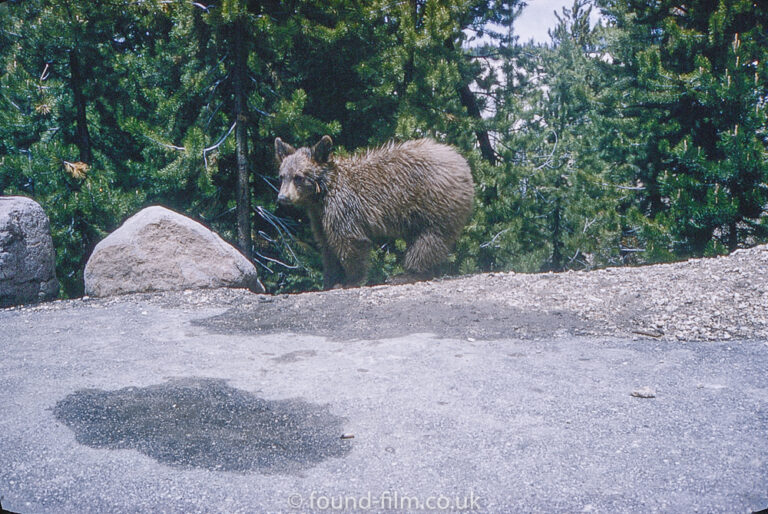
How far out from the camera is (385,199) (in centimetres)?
735

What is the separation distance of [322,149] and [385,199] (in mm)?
1040

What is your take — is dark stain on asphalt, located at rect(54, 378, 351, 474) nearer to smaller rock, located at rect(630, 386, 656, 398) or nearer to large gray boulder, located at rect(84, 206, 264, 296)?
smaller rock, located at rect(630, 386, 656, 398)


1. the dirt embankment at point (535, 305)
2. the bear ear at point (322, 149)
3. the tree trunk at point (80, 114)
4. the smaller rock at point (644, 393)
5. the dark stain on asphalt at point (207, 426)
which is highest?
the tree trunk at point (80, 114)

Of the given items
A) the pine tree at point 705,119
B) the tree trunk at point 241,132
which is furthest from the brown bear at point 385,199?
the pine tree at point 705,119

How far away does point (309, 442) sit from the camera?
2.87 meters

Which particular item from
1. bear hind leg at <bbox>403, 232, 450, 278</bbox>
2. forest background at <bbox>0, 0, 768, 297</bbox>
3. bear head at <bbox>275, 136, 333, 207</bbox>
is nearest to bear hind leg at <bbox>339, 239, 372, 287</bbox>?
bear hind leg at <bbox>403, 232, 450, 278</bbox>

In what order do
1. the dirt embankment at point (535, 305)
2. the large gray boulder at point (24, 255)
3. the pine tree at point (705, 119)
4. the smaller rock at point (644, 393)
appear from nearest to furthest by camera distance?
the smaller rock at point (644, 393)
the dirt embankment at point (535, 305)
the large gray boulder at point (24, 255)
the pine tree at point (705, 119)

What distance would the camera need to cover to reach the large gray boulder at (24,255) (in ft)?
20.5

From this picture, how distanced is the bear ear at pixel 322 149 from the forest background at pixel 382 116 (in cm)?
117

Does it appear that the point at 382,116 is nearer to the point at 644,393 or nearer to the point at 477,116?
the point at 477,116

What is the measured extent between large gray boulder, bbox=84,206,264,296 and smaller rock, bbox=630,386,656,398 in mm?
4762

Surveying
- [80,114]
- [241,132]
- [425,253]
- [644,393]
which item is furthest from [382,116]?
[644,393]

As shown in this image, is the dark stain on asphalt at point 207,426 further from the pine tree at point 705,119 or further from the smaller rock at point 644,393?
the pine tree at point 705,119

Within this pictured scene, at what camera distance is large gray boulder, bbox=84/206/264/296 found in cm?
644
